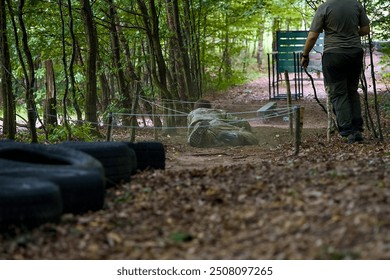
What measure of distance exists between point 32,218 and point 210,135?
8.70m

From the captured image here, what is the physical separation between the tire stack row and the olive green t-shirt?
4.27 m

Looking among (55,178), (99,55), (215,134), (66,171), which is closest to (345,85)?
(215,134)

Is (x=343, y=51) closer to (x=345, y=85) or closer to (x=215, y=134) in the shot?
(x=345, y=85)

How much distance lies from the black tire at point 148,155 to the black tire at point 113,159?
979mm

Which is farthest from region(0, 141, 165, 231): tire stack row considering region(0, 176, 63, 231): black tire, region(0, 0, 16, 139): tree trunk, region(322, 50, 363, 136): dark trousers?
region(0, 0, 16, 139): tree trunk

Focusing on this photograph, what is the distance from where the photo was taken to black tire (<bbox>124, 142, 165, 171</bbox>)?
30.3 feet

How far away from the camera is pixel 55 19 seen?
16922 millimetres

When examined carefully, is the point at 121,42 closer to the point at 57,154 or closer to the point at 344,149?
the point at 344,149

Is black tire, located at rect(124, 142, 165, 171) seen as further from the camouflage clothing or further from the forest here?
the camouflage clothing

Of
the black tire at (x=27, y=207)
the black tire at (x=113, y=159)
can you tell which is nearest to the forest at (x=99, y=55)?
the black tire at (x=113, y=159)

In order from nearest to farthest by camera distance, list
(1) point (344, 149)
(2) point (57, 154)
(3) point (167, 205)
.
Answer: (3) point (167, 205), (2) point (57, 154), (1) point (344, 149)

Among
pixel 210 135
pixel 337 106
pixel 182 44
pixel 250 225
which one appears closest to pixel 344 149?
pixel 337 106

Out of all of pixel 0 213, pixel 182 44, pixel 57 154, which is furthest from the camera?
pixel 182 44

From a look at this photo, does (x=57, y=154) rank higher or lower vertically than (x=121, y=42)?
lower
